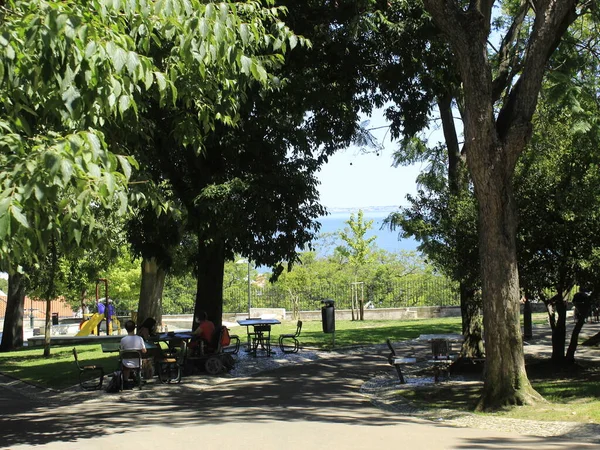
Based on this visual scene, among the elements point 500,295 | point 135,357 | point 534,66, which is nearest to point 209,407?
point 135,357

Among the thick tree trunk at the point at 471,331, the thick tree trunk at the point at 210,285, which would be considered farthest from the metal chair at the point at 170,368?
the thick tree trunk at the point at 471,331

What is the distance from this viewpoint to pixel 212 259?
17875mm

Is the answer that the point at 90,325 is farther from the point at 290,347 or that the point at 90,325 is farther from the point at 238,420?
the point at 238,420

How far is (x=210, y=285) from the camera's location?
17.9 m

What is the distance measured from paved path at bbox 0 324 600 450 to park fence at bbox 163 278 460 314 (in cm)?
1857

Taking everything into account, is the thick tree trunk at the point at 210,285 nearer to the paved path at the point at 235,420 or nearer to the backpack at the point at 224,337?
the backpack at the point at 224,337

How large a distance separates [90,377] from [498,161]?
10427 mm

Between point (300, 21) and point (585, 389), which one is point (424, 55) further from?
point (585, 389)

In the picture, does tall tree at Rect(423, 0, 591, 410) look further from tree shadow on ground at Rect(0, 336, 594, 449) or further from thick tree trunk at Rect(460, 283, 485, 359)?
thick tree trunk at Rect(460, 283, 485, 359)

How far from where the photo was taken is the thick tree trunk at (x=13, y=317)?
25.9 metres

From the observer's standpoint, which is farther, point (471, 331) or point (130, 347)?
point (471, 331)

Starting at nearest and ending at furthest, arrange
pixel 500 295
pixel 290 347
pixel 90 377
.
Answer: pixel 500 295 → pixel 90 377 → pixel 290 347

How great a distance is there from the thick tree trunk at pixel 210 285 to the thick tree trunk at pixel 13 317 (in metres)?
10.5

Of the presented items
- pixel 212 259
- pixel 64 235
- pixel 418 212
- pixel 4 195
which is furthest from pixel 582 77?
pixel 4 195
